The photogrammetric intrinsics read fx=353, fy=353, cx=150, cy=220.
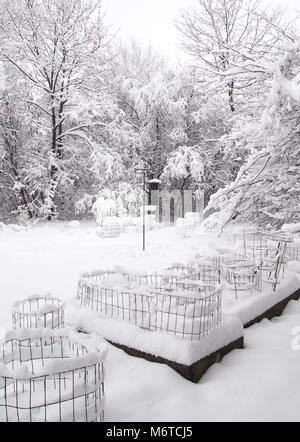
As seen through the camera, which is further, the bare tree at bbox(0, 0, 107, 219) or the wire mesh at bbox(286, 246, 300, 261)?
the bare tree at bbox(0, 0, 107, 219)

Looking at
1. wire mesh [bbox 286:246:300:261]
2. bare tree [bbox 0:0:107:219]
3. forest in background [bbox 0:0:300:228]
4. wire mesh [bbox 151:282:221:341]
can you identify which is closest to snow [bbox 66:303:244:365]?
wire mesh [bbox 151:282:221:341]

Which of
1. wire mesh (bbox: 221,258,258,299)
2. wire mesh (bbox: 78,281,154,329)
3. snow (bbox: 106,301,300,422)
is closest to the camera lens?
snow (bbox: 106,301,300,422)

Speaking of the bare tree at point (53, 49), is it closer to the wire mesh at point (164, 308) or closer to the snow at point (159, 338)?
the wire mesh at point (164, 308)

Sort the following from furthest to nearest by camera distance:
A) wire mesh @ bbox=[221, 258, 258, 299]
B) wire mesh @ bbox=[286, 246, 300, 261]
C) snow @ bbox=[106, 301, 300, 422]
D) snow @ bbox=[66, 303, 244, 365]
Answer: wire mesh @ bbox=[286, 246, 300, 261], wire mesh @ bbox=[221, 258, 258, 299], snow @ bbox=[66, 303, 244, 365], snow @ bbox=[106, 301, 300, 422]

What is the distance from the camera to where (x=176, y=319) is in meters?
4.12

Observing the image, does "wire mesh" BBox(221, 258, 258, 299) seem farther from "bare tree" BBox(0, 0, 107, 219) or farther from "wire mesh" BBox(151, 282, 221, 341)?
"bare tree" BBox(0, 0, 107, 219)

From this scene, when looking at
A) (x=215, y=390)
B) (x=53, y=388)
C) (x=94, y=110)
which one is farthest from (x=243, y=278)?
(x=94, y=110)

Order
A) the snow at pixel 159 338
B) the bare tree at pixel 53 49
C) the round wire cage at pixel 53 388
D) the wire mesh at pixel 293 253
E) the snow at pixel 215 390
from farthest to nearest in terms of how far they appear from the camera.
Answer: the bare tree at pixel 53 49 < the wire mesh at pixel 293 253 < the snow at pixel 159 338 < the snow at pixel 215 390 < the round wire cage at pixel 53 388

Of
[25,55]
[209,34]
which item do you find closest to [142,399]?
[25,55]

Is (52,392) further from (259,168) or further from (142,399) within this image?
(259,168)

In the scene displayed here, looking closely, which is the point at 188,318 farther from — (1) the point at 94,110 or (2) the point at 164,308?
(1) the point at 94,110

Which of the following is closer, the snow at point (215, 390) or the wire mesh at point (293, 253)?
the snow at point (215, 390)

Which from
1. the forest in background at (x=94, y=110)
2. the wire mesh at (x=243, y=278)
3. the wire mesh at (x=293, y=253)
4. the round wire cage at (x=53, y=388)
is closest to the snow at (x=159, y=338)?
the round wire cage at (x=53, y=388)

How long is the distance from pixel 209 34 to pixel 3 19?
9.84m
